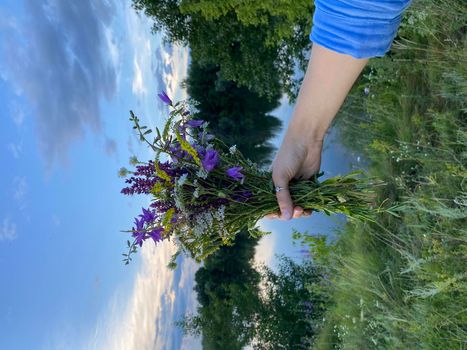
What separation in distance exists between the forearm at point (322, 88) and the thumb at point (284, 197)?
1.20 feet

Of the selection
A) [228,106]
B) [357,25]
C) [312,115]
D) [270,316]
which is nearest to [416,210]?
[312,115]

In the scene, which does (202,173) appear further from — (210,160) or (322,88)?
(322,88)

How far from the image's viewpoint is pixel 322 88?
1636 mm

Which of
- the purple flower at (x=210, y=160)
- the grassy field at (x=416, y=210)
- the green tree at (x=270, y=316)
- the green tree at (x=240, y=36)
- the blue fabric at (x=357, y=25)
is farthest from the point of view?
the green tree at (x=270, y=316)

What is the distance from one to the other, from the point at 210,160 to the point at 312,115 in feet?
2.49

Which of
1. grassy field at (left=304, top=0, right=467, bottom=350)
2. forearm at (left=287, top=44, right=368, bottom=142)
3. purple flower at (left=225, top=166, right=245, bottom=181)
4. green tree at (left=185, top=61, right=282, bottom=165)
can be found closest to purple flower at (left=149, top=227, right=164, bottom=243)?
purple flower at (left=225, top=166, right=245, bottom=181)

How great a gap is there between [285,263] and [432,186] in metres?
7.71

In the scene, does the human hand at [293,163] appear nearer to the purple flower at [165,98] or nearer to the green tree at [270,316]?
the purple flower at [165,98]

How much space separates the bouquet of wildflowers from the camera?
7.95 ft

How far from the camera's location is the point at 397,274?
5125 mm

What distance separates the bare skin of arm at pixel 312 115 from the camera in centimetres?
152

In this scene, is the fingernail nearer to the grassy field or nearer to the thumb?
the thumb

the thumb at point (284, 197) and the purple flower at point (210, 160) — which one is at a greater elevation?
the purple flower at point (210, 160)

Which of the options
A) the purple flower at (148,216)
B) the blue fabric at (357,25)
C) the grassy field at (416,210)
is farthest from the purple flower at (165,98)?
the grassy field at (416,210)
